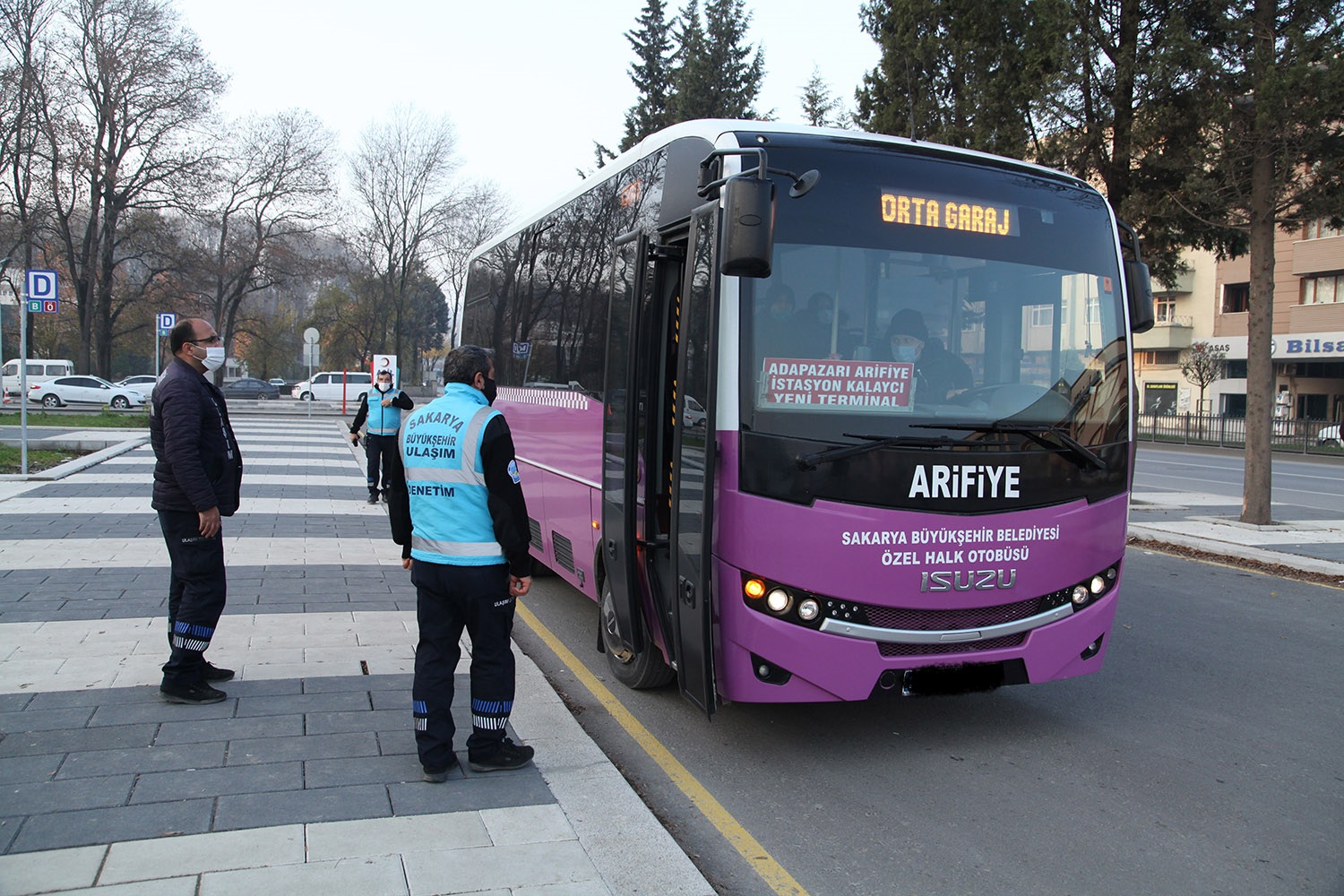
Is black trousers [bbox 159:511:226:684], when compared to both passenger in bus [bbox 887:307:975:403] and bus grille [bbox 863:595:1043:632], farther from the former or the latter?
passenger in bus [bbox 887:307:975:403]

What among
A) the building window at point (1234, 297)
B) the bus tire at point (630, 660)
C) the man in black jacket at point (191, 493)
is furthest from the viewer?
the building window at point (1234, 297)

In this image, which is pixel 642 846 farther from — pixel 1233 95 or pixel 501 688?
pixel 1233 95

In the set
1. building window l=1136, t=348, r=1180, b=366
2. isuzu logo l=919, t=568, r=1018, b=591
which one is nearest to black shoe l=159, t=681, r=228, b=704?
isuzu logo l=919, t=568, r=1018, b=591

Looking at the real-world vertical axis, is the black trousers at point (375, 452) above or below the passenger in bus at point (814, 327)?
below

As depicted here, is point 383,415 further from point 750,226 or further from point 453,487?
point 750,226

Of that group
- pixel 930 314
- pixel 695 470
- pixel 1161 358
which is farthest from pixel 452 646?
pixel 1161 358

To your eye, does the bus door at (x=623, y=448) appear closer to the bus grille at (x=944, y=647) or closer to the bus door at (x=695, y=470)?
the bus door at (x=695, y=470)

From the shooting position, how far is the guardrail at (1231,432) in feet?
113

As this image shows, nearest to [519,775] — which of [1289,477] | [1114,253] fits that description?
[1114,253]

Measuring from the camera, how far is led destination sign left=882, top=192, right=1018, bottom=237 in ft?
15.9

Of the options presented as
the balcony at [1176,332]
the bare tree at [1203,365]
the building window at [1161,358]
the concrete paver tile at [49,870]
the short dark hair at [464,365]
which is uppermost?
the balcony at [1176,332]

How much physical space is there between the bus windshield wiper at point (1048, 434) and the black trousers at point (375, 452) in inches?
355

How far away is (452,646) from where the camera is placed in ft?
14.3

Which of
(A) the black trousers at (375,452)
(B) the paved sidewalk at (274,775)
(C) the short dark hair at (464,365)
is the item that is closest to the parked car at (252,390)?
(A) the black trousers at (375,452)
